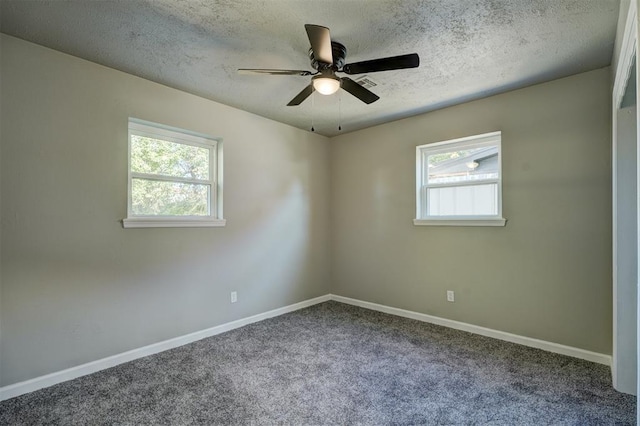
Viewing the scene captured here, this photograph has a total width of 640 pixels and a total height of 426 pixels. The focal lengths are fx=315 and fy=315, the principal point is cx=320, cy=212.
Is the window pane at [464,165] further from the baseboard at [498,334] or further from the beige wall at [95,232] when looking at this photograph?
the beige wall at [95,232]

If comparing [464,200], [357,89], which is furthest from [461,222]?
[357,89]

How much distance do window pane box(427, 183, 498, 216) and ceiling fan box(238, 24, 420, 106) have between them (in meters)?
1.80

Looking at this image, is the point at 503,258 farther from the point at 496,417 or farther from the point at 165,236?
the point at 165,236

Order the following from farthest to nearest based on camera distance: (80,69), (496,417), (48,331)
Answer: (80,69), (48,331), (496,417)

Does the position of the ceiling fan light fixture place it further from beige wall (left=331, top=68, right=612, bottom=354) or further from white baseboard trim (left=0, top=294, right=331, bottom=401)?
white baseboard trim (left=0, top=294, right=331, bottom=401)

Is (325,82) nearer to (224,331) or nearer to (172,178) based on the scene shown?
(172,178)

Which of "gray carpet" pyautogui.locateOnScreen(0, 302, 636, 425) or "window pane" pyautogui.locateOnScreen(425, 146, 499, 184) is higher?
"window pane" pyautogui.locateOnScreen(425, 146, 499, 184)

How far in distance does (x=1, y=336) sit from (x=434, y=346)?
352 cm

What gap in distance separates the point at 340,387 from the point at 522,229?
2330 millimetres

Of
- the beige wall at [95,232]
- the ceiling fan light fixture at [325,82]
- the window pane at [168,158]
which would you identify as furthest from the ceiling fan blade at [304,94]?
the window pane at [168,158]

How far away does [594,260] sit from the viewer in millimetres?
2760

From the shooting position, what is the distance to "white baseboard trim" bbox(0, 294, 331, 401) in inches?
89.5

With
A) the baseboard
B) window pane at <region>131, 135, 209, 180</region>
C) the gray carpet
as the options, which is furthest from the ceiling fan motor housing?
the baseboard

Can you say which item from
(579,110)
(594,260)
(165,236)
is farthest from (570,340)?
(165,236)
